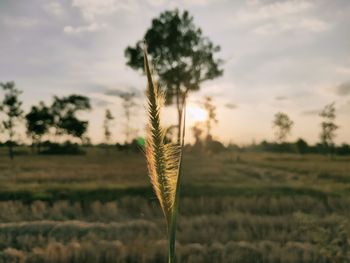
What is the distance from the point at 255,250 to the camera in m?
8.61

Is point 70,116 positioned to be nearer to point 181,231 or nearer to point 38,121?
point 38,121

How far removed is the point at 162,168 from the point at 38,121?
9202 cm

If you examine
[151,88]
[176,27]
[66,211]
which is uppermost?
[176,27]

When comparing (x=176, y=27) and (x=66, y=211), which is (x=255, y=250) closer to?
(x=66, y=211)

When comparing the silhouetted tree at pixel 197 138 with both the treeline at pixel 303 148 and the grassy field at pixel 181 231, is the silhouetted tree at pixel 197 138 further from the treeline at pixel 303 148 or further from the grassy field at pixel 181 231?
the grassy field at pixel 181 231

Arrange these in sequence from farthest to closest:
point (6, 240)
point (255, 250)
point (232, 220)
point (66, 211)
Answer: point (66, 211), point (232, 220), point (6, 240), point (255, 250)

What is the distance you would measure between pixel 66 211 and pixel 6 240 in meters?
5.62

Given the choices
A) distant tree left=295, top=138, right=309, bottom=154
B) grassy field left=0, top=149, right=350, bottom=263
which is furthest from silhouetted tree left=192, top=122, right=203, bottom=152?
grassy field left=0, top=149, right=350, bottom=263

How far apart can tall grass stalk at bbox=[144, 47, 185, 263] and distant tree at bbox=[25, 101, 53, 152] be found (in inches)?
3442

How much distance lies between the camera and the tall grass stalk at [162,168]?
1468 mm

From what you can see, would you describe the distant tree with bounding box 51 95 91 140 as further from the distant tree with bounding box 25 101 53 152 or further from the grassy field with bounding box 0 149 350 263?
the grassy field with bounding box 0 149 350 263

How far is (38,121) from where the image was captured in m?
89.8

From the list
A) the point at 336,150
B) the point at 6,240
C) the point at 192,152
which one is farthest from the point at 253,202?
the point at 336,150

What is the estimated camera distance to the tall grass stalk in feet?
4.82
